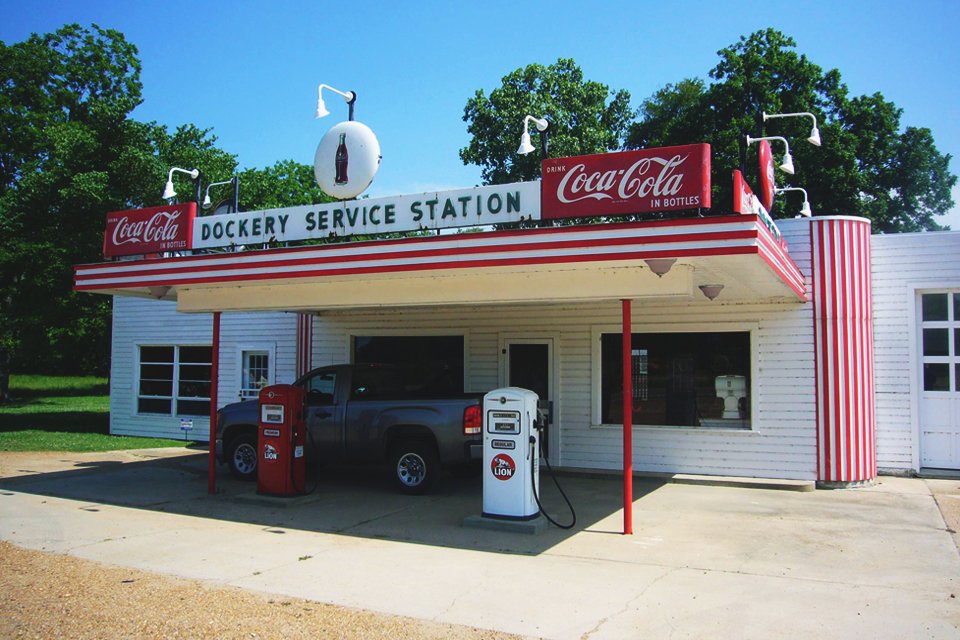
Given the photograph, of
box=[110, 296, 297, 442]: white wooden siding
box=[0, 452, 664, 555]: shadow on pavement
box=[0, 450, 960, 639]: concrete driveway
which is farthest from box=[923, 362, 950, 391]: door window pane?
box=[110, 296, 297, 442]: white wooden siding

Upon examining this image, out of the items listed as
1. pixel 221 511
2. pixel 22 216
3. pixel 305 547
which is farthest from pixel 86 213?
pixel 305 547

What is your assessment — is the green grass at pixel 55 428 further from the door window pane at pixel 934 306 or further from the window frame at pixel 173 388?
the door window pane at pixel 934 306

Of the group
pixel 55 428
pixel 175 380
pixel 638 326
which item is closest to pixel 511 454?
pixel 638 326

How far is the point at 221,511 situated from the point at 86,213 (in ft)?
64.2

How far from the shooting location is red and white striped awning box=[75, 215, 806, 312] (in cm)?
752

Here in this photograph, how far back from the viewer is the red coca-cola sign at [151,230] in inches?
454

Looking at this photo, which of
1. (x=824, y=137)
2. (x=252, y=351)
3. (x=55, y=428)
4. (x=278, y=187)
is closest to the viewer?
(x=252, y=351)

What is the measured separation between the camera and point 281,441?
10.2m

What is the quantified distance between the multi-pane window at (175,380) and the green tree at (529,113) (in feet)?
59.9

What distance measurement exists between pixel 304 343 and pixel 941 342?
36.8 feet

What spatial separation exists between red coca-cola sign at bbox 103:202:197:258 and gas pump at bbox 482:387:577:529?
5.91 m

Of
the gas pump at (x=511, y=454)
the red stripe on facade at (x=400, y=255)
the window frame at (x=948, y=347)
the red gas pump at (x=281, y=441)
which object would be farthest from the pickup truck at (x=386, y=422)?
the window frame at (x=948, y=347)

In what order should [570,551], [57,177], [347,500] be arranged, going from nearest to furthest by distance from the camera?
[570,551] < [347,500] < [57,177]

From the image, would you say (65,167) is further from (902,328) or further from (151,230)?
(902,328)
